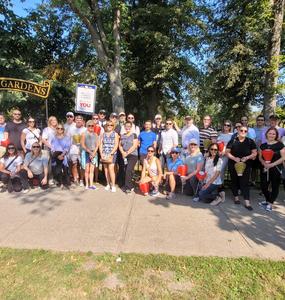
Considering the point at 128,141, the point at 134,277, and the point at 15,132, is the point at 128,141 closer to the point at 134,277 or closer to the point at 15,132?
the point at 15,132

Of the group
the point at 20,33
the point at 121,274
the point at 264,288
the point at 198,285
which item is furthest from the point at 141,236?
the point at 20,33

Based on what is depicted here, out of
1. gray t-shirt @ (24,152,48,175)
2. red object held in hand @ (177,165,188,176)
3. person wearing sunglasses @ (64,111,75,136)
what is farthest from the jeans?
gray t-shirt @ (24,152,48,175)

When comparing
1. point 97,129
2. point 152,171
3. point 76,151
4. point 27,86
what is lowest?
point 152,171

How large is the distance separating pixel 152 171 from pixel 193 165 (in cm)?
97

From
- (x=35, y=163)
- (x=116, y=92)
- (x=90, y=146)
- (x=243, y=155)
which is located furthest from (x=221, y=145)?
(x=116, y=92)

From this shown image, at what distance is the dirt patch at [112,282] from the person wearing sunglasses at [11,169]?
418 cm

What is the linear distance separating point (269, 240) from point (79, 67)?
55.9 feet

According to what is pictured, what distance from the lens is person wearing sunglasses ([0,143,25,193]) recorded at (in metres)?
6.90

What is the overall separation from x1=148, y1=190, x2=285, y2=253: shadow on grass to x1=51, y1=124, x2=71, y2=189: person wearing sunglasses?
242cm

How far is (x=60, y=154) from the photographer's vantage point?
707 centimetres

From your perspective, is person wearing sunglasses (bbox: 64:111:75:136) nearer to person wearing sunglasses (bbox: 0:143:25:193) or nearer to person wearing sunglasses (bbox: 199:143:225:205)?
person wearing sunglasses (bbox: 0:143:25:193)

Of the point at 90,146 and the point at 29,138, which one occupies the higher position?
the point at 29,138

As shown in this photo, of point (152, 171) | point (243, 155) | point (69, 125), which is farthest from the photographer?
point (69, 125)

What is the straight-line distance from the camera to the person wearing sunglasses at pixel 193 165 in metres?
6.54
